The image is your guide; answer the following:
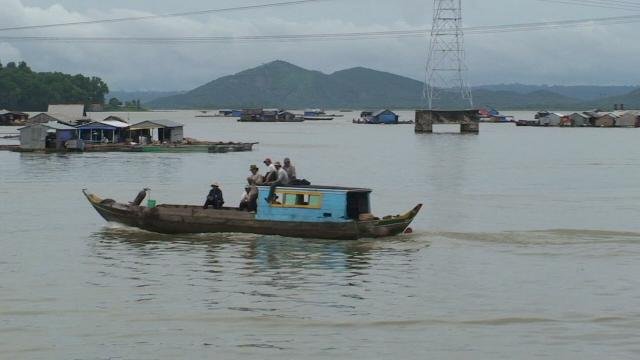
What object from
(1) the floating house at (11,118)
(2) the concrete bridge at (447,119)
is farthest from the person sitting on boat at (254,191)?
(1) the floating house at (11,118)

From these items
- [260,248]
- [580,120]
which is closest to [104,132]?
[260,248]

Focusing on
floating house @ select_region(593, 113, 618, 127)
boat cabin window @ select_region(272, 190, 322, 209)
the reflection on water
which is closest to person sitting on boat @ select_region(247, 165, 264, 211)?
boat cabin window @ select_region(272, 190, 322, 209)

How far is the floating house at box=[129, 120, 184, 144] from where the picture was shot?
89.7m

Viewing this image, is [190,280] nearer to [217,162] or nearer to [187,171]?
[187,171]

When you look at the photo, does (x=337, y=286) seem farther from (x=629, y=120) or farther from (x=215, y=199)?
(x=629, y=120)

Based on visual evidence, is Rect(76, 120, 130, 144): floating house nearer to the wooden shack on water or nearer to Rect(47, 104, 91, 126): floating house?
Rect(47, 104, 91, 126): floating house

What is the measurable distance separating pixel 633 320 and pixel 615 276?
5759 millimetres

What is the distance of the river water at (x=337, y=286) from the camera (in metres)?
20.3

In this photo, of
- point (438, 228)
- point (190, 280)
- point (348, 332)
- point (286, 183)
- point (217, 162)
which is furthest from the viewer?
point (217, 162)

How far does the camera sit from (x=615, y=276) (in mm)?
27969

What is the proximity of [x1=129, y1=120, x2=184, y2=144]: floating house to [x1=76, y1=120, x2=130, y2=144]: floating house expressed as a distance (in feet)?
3.00

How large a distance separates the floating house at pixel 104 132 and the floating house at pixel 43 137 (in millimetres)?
4217

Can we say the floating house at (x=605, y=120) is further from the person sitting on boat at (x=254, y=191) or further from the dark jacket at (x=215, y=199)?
the person sitting on boat at (x=254, y=191)

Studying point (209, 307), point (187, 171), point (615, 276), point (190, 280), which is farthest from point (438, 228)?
point (187, 171)
